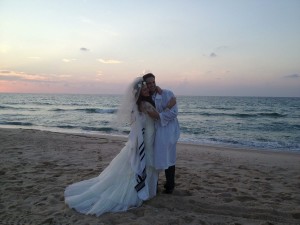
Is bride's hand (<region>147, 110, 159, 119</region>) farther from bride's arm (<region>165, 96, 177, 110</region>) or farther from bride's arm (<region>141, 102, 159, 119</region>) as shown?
bride's arm (<region>165, 96, 177, 110</region>)

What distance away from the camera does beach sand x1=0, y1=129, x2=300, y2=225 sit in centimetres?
377

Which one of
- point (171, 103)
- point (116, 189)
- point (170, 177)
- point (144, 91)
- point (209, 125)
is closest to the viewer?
point (116, 189)

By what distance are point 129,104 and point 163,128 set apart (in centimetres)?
66

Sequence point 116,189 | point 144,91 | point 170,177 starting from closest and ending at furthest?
1. point 116,189
2. point 144,91
3. point 170,177

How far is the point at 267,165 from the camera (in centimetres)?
769

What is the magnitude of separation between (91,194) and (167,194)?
1300 millimetres

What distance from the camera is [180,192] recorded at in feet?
15.9

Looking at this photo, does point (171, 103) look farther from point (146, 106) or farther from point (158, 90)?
point (146, 106)

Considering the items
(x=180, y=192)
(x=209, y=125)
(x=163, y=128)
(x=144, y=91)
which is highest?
(x=144, y=91)

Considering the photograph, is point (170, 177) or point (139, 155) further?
point (170, 177)

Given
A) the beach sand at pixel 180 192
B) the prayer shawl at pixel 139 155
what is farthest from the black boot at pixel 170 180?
the prayer shawl at pixel 139 155

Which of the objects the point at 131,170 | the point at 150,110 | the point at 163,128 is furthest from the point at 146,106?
the point at 131,170

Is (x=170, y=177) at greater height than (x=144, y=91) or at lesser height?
lesser

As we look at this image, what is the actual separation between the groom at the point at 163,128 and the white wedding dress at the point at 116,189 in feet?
0.38
